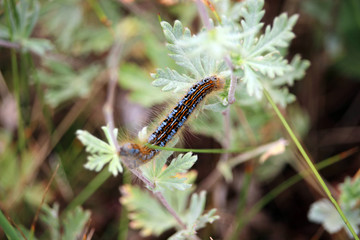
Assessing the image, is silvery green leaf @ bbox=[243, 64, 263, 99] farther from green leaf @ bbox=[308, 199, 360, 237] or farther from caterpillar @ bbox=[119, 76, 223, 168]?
green leaf @ bbox=[308, 199, 360, 237]

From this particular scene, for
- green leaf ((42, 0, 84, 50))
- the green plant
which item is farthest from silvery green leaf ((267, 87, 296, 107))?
green leaf ((42, 0, 84, 50))

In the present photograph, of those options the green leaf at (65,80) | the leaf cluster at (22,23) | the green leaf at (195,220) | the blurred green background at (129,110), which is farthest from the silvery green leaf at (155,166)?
the green leaf at (65,80)

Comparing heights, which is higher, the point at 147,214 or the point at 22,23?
the point at 22,23

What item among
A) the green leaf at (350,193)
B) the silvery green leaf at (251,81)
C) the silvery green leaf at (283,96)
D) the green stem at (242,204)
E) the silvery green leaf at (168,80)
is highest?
the silvery green leaf at (283,96)

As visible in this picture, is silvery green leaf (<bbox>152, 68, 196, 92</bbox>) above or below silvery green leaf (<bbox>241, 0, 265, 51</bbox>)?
below

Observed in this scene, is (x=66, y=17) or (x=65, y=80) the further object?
(x=66, y=17)

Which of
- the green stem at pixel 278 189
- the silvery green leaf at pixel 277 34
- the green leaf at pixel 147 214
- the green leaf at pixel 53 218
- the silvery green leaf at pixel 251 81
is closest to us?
the silvery green leaf at pixel 251 81

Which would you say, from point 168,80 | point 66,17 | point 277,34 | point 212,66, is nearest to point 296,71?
point 277,34

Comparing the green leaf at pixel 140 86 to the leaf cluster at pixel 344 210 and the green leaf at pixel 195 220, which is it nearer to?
the green leaf at pixel 195 220

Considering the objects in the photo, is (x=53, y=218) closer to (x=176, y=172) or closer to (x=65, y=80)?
(x=176, y=172)

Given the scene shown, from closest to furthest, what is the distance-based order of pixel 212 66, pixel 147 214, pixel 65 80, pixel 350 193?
pixel 212 66
pixel 350 193
pixel 147 214
pixel 65 80

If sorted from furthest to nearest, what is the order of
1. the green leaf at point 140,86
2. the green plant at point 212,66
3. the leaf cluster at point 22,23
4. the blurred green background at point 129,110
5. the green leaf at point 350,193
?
the blurred green background at point 129,110 → the green leaf at point 140,86 → the leaf cluster at point 22,23 → the green leaf at point 350,193 → the green plant at point 212,66
